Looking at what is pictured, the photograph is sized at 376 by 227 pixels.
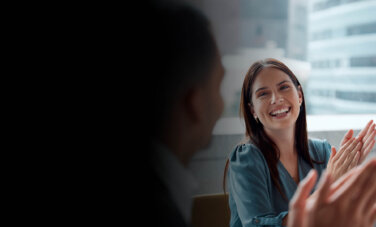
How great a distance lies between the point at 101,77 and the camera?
517 millimetres

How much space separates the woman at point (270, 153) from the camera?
0.61 m

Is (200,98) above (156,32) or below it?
below

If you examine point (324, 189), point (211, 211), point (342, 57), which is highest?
point (342, 57)

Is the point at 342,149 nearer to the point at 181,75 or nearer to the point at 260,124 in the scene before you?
the point at 260,124

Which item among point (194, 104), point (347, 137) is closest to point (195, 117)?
point (194, 104)

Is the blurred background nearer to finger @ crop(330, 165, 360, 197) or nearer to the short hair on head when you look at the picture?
the short hair on head

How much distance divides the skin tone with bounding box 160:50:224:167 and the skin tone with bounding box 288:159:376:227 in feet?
0.60

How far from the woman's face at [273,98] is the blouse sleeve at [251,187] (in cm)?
6

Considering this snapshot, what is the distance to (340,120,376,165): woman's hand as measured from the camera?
676 millimetres

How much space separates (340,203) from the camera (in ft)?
1.61

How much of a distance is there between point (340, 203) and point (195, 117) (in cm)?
25

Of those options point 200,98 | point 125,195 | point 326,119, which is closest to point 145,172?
point 125,195

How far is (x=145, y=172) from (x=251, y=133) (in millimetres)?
214

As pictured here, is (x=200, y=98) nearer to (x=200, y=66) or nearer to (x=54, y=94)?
(x=200, y=66)
